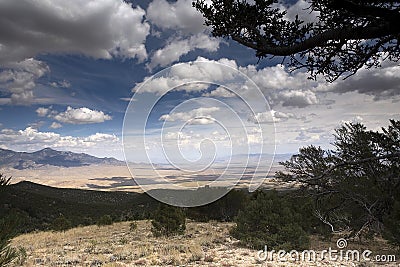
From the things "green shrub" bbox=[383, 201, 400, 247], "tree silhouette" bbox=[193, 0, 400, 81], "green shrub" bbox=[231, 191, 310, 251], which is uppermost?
"tree silhouette" bbox=[193, 0, 400, 81]

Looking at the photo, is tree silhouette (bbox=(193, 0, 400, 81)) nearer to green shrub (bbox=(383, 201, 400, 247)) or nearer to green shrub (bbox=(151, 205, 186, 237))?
green shrub (bbox=(383, 201, 400, 247))

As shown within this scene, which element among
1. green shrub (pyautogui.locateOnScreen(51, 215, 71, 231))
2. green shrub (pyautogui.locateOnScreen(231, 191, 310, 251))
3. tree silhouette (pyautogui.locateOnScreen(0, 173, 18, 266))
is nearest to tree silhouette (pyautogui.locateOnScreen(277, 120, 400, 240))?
green shrub (pyautogui.locateOnScreen(231, 191, 310, 251))

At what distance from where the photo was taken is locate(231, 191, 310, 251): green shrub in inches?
495

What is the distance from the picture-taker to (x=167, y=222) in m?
16.7

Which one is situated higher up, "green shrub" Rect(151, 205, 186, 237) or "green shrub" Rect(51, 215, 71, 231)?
"green shrub" Rect(151, 205, 186, 237)

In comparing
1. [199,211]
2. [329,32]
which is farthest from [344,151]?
[199,211]

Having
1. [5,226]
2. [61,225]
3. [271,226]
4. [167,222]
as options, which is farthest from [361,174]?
[61,225]

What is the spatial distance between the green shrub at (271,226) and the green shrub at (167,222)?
3764mm

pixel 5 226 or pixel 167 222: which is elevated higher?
pixel 5 226

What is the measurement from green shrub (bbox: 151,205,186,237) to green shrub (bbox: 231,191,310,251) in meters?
3.76

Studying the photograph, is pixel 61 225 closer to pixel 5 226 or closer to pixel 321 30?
pixel 5 226

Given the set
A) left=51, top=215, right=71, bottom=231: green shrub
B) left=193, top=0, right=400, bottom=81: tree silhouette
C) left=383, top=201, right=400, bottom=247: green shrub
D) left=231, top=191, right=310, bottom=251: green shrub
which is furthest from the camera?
left=51, top=215, right=71, bottom=231: green shrub

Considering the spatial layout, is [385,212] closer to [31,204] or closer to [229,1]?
[229,1]

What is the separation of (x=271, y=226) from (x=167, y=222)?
6005mm
